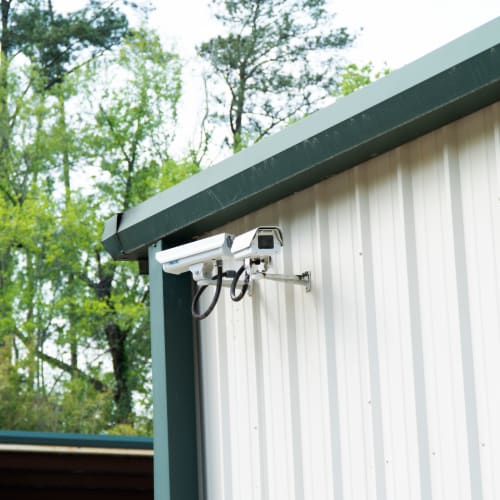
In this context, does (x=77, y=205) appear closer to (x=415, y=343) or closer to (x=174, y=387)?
(x=174, y=387)

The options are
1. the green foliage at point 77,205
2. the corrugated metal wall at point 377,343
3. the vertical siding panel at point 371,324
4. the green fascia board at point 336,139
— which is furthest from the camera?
the green foliage at point 77,205

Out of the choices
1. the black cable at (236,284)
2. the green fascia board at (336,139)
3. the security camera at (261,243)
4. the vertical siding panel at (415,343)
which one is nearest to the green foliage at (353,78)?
the green fascia board at (336,139)

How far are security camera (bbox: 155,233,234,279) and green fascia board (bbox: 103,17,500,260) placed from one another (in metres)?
0.16

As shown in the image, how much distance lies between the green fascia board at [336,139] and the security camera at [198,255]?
0.16 metres

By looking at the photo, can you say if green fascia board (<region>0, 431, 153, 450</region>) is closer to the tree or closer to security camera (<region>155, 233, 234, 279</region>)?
security camera (<region>155, 233, 234, 279</region>)

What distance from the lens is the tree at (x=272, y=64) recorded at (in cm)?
2258

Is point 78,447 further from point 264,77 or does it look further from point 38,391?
point 264,77

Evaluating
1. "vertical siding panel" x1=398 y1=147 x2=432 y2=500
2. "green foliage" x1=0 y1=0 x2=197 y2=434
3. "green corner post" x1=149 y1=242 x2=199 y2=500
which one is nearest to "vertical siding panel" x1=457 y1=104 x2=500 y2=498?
"vertical siding panel" x1=398 y1=147 x2=432 y2=500

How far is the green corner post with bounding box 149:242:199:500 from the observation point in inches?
146

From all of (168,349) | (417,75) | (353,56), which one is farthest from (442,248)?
(353,56)

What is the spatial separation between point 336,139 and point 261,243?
0.39 m

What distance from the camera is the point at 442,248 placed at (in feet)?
9.04

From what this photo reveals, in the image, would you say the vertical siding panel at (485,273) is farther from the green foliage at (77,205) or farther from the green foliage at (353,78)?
the green foliage at (353,78)

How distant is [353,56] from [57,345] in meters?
8.90
